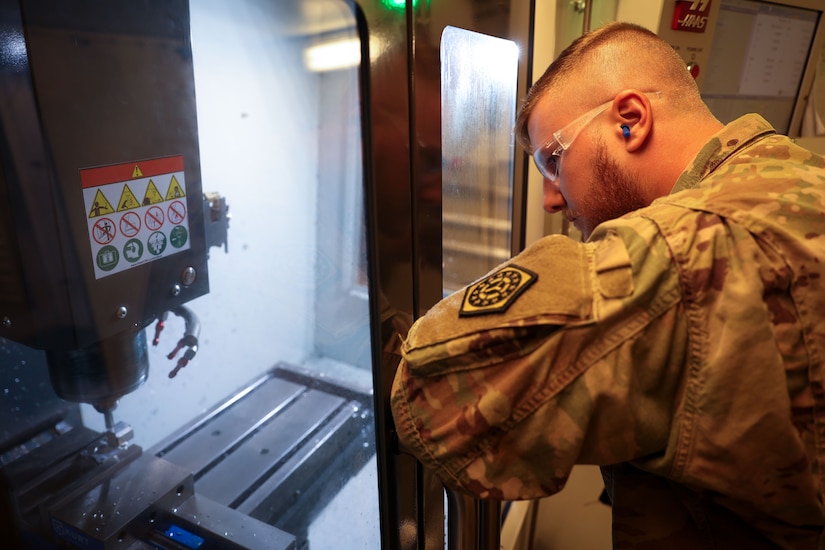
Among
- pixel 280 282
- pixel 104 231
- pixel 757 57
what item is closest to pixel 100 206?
pixel 104 231

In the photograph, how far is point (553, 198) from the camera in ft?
3.41

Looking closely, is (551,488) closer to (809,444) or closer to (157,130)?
(809,444)

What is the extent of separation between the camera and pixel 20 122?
67 centimetres

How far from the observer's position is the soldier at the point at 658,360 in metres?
0.58

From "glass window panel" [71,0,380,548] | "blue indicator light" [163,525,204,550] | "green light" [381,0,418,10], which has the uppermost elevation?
"green light" [381,0,418,10]

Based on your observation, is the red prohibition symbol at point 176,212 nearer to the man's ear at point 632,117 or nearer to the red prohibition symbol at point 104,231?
the red prohibition symbol at point 104,231

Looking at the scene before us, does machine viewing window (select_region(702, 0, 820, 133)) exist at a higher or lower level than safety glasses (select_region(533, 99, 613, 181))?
higher

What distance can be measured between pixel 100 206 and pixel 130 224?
6 centimetres

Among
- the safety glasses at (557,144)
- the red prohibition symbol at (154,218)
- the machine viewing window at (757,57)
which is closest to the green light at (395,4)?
the safety glasses at (557,144)

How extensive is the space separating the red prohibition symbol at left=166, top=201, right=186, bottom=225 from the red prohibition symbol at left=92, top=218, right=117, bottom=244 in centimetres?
10

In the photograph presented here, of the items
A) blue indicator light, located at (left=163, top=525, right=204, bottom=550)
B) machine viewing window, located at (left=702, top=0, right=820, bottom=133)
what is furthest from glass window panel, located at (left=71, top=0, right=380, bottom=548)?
machine viewing window, located at (left=702, top=0, right=820, bottom=133)

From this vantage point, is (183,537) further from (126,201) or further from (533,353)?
(533,353)

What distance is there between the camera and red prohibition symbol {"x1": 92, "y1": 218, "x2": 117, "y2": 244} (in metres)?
0.75

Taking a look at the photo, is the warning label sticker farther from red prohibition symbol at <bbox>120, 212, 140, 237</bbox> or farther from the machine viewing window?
the machine viewing window
